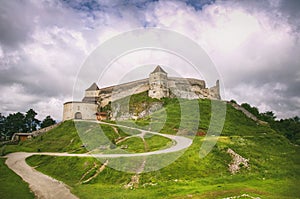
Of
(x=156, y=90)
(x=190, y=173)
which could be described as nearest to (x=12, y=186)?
(x=190, y=173)

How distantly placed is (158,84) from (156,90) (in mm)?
2443

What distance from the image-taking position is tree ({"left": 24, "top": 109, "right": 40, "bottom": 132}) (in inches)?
3750

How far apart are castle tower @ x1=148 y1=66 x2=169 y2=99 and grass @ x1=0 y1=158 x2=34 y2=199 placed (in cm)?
6842

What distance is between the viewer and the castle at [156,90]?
102 m

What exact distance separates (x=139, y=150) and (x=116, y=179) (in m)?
11.1

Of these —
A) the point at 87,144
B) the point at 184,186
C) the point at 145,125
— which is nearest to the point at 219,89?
the point at 145,125

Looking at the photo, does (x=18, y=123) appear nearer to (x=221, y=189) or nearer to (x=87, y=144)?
(x=87, y=144)

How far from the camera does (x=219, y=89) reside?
11544cm

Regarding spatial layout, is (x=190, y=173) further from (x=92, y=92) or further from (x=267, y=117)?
(x=92, y=92)

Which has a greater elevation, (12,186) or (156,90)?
(156,90)

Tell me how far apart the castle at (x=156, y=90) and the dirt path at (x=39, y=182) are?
50251 millimetres

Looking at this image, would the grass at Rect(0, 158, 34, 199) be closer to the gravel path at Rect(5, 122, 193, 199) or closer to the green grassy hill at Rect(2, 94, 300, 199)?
the gravel path at Rect(5, 122, 193, 199)

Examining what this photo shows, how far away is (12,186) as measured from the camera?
29.1 meters

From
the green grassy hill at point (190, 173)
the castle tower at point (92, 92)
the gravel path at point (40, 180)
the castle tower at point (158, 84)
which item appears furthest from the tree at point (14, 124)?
the gravel path at point (40, 180)
